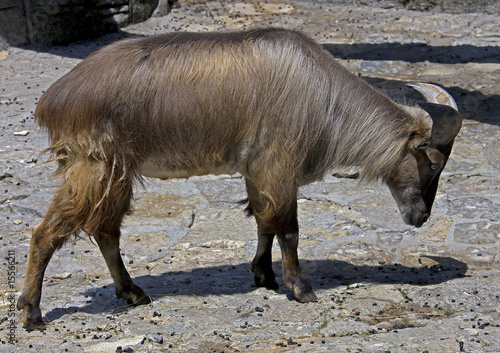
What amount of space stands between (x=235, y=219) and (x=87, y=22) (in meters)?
5.79

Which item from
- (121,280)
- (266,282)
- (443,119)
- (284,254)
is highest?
(443,119)

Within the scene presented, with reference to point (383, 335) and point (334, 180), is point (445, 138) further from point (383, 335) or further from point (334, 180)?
point (334, 180)

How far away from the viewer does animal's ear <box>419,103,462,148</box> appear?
15.6 feet

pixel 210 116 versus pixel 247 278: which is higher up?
pixel 210 116

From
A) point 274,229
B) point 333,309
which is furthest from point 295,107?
point 333,309

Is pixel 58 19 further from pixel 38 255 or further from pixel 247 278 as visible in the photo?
pixel 38 255

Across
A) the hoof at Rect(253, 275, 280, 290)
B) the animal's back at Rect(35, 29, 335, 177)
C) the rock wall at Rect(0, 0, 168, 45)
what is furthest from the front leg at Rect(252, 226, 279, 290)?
the rock wall at Rect(0, 0, 168, 45)

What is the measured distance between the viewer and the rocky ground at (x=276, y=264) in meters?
4.28

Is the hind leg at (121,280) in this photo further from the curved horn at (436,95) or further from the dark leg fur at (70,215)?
the curved horn at (436,95)

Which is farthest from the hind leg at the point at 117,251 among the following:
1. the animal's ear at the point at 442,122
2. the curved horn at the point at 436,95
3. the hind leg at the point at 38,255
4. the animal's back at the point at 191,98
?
the curved horn at the point at 436,95

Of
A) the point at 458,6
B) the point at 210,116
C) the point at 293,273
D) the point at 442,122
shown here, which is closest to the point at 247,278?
the point at 293,273

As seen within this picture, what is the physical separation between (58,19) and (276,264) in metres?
6.47

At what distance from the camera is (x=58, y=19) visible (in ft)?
34.2

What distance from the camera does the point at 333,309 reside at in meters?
4.82
